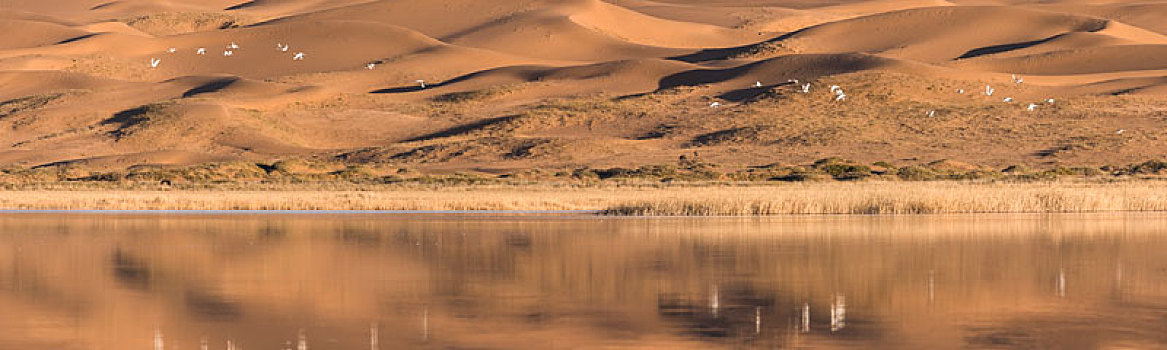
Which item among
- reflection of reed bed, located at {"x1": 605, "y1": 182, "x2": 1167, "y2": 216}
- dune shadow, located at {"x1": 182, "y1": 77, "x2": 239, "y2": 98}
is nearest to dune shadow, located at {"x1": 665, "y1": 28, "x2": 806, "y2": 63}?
dune shadow, located at {"x1": 182, "y1": 77, "x2": 239, "y2": 98}

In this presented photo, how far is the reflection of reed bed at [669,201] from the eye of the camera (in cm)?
3784

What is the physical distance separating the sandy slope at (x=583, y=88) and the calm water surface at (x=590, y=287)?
59.1m

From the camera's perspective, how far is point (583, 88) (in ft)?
406

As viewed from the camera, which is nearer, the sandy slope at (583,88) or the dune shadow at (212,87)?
the sandy slope at (583,88)

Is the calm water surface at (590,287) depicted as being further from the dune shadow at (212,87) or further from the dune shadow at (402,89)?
the dune shadow at (402,89)

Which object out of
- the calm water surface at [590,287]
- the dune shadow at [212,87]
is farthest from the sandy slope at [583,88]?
the calm water surface at [590,287]

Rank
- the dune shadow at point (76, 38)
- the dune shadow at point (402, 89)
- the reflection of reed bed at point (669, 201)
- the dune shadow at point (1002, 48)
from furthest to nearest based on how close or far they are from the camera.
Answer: the dune shadow at point (76, 38), the dune shadow at point (1002, 48), the dune shadow at point (402, 89), the reflection of reed bed at point (669, 201)

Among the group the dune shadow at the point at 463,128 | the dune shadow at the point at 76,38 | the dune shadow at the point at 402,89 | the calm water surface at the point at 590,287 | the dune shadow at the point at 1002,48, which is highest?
the dune shadow at the point at 76,38

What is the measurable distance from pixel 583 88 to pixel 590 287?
4139 inches

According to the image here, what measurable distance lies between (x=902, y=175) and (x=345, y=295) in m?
53.9

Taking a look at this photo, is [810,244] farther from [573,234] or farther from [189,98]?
[189,98]

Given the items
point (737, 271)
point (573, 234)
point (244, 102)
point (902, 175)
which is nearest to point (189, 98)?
point (244, 102)

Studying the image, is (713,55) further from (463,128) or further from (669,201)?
(669,201)

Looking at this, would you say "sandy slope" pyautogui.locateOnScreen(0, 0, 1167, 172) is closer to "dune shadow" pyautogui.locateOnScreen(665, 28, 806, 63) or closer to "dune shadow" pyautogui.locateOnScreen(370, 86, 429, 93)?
"dune shadow" pyautogui.locateOnScreen(370, 86, 429, 93)
